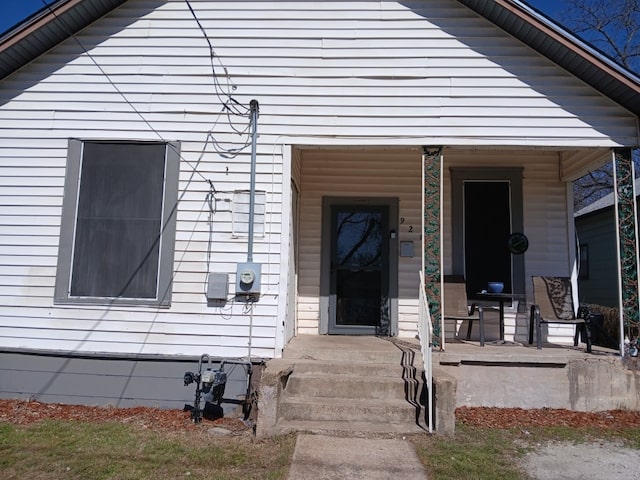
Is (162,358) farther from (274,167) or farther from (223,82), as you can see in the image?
(223,82)

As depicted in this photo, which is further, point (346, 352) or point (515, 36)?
point (515, 36)

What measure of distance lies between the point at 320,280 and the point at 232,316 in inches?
70.6

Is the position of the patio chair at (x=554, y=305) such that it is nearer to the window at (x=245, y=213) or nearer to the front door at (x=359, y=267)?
the front door at (x=359, y=267)

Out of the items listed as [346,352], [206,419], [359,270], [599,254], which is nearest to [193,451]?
[206,419]

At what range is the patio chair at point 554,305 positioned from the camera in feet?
19.1

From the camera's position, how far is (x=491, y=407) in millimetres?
5281

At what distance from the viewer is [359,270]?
6.96m

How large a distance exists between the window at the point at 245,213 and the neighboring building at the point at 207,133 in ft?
0.06

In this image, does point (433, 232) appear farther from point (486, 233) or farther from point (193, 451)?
point (193, 451)

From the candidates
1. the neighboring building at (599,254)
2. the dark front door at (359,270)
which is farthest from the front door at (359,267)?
the neighboring building at (599,254)

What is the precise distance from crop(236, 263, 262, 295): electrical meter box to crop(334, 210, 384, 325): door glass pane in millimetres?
1783

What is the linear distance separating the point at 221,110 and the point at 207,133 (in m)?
0.34

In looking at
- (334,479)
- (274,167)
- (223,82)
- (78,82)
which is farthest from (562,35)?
(78,82)

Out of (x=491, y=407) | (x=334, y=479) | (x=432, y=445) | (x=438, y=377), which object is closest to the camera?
(x=334, y=479)
